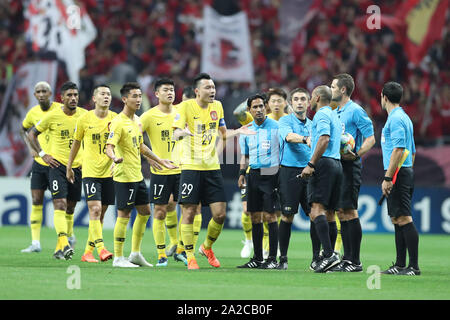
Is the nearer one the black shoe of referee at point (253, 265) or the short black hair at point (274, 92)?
the black shoe of referee at point (253, 265)

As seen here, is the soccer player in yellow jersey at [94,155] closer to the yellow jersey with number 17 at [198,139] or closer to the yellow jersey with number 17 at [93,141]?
the yellow jersey with number 17 at [93,141]

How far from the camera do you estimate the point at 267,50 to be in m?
23.9

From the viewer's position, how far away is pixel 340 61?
23188 millimetres

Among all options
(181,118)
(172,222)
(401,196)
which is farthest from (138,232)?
(401,196)

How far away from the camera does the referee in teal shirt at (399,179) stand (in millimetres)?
10328

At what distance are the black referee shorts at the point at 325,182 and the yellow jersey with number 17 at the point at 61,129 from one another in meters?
4.31

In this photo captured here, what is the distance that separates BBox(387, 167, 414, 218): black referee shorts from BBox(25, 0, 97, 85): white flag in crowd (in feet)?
38.3

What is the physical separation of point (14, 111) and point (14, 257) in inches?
316

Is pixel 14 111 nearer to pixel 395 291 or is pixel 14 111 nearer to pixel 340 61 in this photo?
pixel 340 61

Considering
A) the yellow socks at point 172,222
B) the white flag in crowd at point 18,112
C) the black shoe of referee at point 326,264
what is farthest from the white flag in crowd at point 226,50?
the black shoe of referee at point 326,264

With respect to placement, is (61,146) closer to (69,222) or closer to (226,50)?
(69,222)

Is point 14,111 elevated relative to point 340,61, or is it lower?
lower
